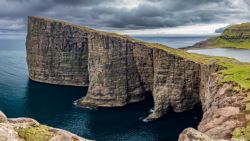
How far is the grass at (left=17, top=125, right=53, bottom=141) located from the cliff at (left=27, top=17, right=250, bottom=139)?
65766 millimetres

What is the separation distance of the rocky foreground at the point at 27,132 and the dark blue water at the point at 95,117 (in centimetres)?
8076

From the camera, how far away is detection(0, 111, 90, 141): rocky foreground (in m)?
24.1

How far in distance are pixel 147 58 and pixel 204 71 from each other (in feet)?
110

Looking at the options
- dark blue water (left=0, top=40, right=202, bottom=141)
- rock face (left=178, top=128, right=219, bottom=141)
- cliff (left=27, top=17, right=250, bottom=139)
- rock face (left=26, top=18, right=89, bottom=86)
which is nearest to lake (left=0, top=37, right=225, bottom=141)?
dark blue water (left=0, top=40, right=202, bottom=141)

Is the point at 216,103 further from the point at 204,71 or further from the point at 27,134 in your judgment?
the point at 27,134

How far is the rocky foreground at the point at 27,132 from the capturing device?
24.1 m

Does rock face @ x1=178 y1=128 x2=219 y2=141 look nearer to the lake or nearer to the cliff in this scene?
→ the cliff

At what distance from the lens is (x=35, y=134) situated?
80.6 feet

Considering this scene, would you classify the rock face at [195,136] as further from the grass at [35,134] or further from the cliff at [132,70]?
the cliff at [132,70]

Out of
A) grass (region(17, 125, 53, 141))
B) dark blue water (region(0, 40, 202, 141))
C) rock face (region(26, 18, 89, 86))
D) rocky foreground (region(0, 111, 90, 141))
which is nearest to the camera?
rocky foreground (region(0, 111, 90, 141))

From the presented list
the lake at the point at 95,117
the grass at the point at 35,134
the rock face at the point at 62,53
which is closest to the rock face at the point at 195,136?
the grass at the point at 35,134

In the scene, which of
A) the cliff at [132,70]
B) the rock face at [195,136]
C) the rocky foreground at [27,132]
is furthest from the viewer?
the cliff at [132,70]

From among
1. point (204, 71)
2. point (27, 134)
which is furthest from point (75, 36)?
point (27, 134)

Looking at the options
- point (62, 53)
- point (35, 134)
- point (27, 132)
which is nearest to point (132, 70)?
point (62, 53)
